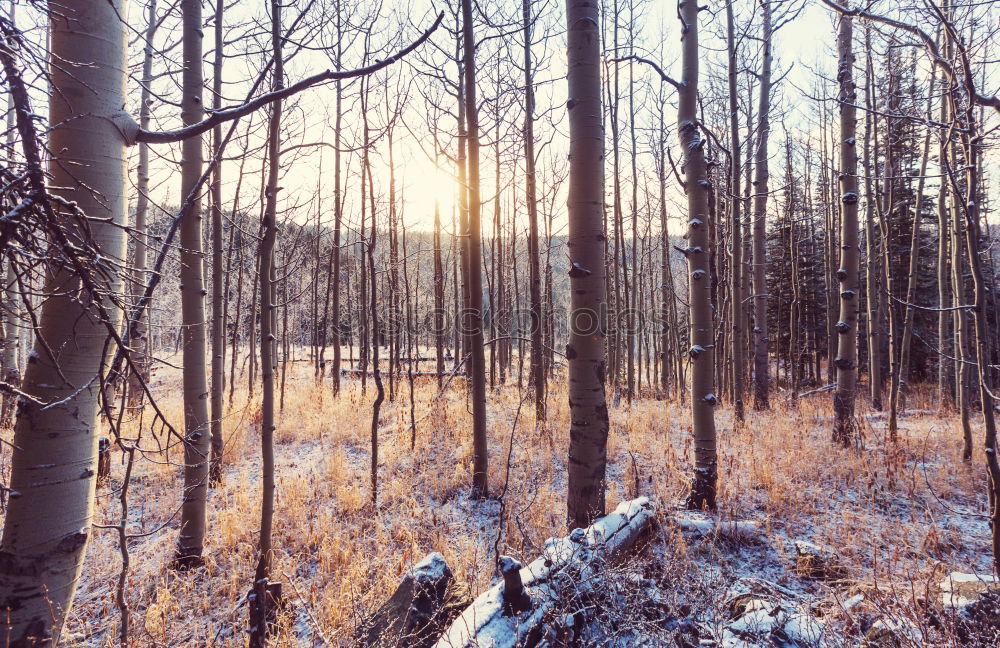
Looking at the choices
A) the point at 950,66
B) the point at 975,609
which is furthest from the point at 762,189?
the point at 975,609

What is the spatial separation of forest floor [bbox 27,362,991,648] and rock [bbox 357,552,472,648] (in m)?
0.26

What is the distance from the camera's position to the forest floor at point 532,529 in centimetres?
301

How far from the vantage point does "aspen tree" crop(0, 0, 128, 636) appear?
5.02 feet

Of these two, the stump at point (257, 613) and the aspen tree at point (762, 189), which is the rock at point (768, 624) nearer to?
the stump at point (257, 613)

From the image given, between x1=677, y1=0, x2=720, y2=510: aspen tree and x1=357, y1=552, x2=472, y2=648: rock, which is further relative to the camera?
x1=677, y1=0, x2=720, y2=510: aspen tree

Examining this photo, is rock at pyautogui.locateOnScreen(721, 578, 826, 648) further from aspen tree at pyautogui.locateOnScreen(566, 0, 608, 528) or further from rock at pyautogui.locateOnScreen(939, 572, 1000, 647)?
aspen tree at pyautogui.locateOnScreen(566, 0, 608, 528)

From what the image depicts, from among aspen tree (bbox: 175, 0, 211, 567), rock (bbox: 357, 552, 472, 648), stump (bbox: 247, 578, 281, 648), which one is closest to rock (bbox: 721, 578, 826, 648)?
rock (bbox: 357, 552, 472, 648)

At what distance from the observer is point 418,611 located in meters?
2.76

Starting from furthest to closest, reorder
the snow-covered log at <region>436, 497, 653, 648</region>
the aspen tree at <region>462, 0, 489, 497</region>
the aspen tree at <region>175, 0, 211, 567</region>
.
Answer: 1. the aspen tree at <region>462, 0, 489, 497</region>
2. the aspen tree at <region>175, 0, 211, 567</region>
3. the snow-covered log at <region>436, 497, 653, 648</region>

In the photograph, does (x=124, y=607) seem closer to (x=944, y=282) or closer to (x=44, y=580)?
(x=44, y=580)

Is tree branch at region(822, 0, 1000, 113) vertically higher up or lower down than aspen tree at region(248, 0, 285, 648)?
higher up

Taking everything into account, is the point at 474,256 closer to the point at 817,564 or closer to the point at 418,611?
the point at 418,611

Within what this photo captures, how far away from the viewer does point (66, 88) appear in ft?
5.43

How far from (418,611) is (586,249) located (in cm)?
268
